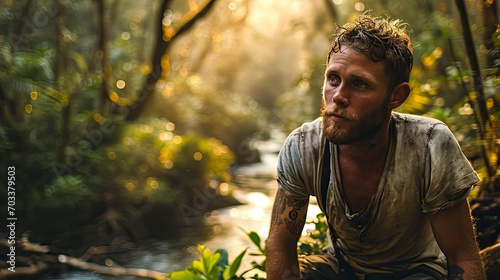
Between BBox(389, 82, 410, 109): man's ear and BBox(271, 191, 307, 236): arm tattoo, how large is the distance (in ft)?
1.77

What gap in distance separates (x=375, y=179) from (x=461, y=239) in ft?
1.26

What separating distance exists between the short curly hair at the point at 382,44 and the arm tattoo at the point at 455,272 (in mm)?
706

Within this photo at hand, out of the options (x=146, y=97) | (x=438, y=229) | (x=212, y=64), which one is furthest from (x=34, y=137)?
(x=212, y=64)

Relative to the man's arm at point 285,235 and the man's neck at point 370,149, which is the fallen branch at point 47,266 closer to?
the man's arm at point 285,235

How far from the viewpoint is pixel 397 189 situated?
224cm

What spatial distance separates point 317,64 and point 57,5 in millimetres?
7907

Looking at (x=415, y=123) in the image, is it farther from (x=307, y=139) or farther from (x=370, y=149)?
(x=307, y=139)

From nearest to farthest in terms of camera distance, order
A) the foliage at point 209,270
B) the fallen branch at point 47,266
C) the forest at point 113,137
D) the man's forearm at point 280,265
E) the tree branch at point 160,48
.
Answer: the man's forearm at point 280,265 → the foliage at point 209,270 → the forest at point 113,137 → the fallen branch at point 47,266 → the tree branch at point 160,48

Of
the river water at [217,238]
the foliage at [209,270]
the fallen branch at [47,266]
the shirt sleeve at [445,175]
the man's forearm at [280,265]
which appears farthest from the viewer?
the river water at [217,238]

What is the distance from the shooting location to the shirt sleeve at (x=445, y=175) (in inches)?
83.3

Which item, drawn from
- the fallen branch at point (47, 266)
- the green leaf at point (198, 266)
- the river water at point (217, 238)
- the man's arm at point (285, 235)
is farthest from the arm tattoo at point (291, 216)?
the fallen branch at point (47, 266)

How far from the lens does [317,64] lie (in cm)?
1577

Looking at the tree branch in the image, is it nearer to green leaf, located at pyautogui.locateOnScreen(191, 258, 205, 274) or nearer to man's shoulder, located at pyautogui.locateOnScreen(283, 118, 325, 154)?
green leaf, located at pyautogui.locateOnScreen(191, 258, 205, 274)

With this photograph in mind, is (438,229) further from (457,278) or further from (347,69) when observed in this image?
(347,69)
